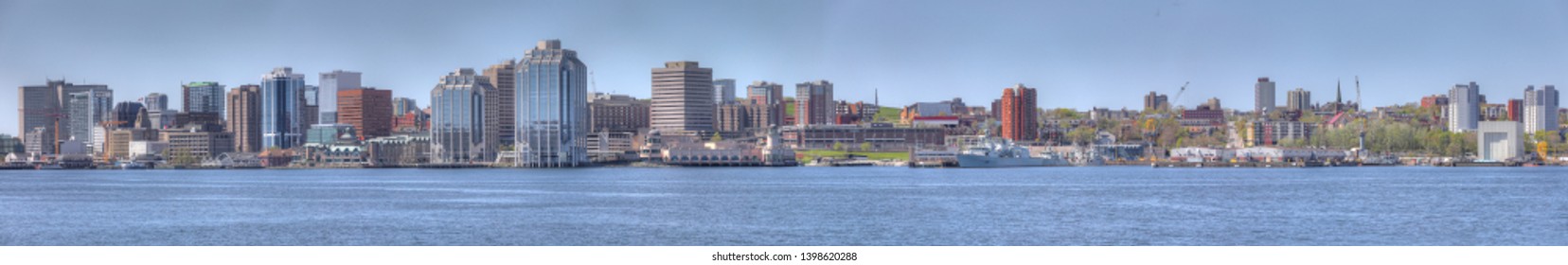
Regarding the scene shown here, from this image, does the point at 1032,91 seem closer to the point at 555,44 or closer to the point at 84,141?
the point at 555,44

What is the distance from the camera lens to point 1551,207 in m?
25.1

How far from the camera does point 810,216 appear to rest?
22859 millimetres

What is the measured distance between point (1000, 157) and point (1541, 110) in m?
37.5

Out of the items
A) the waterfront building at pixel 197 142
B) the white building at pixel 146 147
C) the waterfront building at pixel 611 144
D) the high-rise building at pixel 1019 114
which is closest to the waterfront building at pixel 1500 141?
the high-rise building at pixel 1019 114

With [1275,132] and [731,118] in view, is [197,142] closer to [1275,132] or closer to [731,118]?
[731,118]

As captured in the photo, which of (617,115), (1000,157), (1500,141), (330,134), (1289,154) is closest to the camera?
(1000,157)

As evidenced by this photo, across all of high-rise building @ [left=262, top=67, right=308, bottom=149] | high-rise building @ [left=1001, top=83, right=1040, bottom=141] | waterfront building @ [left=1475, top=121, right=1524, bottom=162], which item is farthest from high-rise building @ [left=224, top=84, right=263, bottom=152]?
waterfront building @ [left=1475, top=121, right=1524, bottom=162]

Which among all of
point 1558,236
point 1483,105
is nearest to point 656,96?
point 1483,105

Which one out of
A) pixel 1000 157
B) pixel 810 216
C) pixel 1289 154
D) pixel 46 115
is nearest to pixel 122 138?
pixel 46 115

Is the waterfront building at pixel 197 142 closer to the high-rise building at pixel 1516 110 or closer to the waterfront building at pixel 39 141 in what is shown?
the waterfront building at pixel 39 141

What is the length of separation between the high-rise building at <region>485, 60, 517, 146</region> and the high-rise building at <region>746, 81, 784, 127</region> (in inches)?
592

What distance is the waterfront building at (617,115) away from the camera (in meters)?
99.6

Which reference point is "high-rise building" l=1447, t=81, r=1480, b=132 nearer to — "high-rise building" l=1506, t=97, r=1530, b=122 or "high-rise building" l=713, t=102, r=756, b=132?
"high-rise building" l=1506, t=97, r=1530, b=122

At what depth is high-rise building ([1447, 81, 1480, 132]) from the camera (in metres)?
90.0
